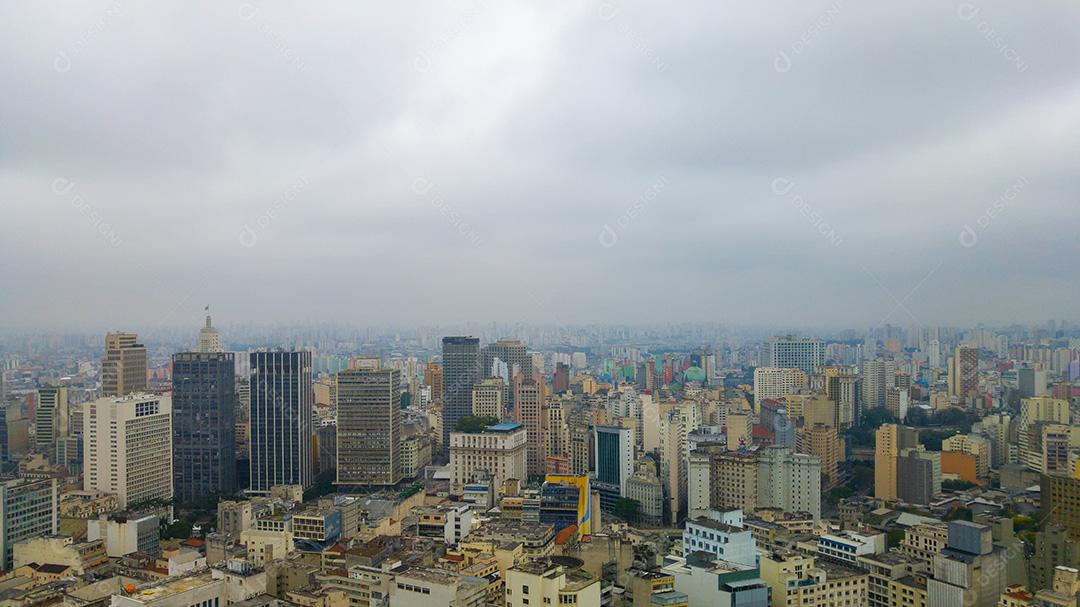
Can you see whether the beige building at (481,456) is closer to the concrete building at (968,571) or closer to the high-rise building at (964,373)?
the concrete building at (968,571)

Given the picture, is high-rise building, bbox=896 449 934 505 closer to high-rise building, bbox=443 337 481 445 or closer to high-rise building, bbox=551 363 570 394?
high-rise building, bbox=443 337 481 445

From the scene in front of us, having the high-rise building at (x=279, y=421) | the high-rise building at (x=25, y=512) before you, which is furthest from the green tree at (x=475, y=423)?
the high-rise building at (x=25, y=512)

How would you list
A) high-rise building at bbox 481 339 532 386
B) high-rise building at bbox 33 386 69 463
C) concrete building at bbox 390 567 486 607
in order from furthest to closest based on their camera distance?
high-rise building at bbox 481 339 532 386 → high-rise building at bbox 33 386 69 463 → concrete building at bbox 390 567 486 607

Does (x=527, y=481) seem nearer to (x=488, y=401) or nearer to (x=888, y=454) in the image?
(x=488, y=401)

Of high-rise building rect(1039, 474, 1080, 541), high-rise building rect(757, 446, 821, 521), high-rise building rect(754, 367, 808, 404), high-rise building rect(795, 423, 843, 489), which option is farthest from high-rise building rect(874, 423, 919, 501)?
high-rise building rect(754, 367, 808, 404)

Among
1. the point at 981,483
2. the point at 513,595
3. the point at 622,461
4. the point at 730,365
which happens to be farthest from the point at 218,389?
the point at 730,365
